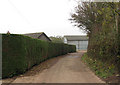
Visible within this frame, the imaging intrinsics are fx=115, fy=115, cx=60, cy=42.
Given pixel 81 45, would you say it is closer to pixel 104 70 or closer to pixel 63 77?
pixel 104 70

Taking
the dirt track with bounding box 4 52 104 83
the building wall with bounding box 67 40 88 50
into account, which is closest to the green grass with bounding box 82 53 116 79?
the dirt track with bounding box 4 52 104 83

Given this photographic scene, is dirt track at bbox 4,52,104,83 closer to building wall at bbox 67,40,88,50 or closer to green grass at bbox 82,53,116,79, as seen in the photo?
green grass at bbox 82,53,116,79

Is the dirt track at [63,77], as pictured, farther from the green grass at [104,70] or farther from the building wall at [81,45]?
the building wall at [81,45]

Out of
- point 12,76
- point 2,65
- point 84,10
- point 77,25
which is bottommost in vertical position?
→ point 12,76

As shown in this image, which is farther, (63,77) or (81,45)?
(81,45)

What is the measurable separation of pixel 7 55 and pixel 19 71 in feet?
3.70

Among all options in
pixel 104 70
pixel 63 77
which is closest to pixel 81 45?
pixel 104 70

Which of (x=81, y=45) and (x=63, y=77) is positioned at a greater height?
(x=81, y=45)

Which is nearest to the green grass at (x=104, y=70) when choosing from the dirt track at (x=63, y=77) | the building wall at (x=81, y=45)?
the dirt track at (x=63, y=77)

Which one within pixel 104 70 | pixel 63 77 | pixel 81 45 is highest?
pixel 81 45

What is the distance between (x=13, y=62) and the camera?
20.6 ft

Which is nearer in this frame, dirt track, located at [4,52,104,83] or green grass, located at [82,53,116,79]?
dirt track, located at [4,52,104,83]

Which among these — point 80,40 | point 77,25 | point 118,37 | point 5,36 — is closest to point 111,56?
point 118,37

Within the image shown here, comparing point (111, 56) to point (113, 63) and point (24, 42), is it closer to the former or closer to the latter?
point (113, 63)
